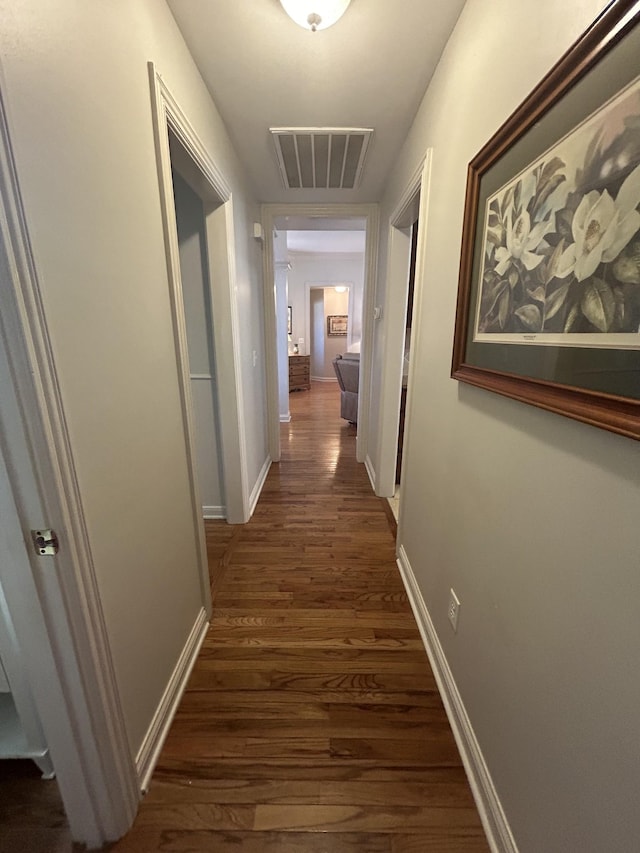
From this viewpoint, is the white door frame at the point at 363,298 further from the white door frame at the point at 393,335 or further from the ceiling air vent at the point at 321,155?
the white door frame at the point at 393,335

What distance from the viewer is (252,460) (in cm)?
272

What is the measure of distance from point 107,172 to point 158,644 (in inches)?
56.2

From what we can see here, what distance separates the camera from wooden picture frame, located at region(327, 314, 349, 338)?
8.12 metres

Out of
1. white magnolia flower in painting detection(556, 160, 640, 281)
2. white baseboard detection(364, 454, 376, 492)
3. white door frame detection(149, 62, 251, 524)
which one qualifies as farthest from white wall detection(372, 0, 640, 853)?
white baseboard detection(364, 454, 376, 492)

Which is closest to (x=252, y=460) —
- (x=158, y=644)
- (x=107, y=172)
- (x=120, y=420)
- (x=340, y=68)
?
(x=158, y=644)

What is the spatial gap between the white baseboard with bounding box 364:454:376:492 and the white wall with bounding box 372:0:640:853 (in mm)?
1524

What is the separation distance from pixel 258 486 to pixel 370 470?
1.06 metres

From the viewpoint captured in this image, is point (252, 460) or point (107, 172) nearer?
point (107, 172)

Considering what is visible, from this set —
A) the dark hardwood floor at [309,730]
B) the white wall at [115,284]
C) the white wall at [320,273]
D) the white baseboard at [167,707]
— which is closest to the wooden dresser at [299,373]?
the white wall at [320,273]

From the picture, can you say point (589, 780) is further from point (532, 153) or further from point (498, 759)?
point (532, 153)

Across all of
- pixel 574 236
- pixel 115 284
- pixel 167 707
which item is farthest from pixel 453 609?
pixel 115 284

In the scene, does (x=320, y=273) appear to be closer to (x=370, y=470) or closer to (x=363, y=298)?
(x=363, y=298)

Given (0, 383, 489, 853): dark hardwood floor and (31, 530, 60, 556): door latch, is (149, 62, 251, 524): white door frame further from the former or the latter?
(31, 530, 60, 556): door latch

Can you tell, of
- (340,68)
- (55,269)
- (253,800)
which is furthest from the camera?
(340,68)
